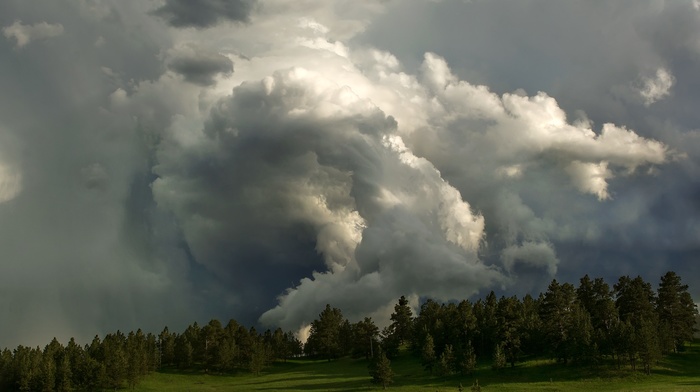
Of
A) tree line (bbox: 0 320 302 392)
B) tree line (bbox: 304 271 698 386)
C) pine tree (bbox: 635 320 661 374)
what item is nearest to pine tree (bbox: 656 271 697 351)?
tree line (bbox: 304 271 698 386)

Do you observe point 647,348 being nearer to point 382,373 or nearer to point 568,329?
point 568,329

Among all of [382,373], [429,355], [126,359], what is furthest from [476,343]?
[126,359]

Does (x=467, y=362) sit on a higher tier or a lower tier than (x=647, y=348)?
lower

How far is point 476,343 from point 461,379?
79.9 feet

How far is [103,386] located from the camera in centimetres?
14612

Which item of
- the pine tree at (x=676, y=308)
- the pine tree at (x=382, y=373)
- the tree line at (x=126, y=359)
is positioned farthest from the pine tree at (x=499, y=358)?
the tree line at (x=126, y=359)

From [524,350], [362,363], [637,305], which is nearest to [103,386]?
[362,363]

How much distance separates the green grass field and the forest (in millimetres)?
2946

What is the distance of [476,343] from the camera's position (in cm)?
14975

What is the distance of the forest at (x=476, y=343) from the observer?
402 feet

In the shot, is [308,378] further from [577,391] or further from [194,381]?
[577,391]

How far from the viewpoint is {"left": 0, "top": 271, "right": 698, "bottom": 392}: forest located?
402 feet

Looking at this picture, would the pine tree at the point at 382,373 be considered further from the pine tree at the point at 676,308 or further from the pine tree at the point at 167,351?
the pine tree at the point at 167,351

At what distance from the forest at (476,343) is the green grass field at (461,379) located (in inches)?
116
